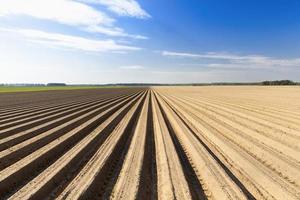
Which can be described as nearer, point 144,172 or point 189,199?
point 189,199

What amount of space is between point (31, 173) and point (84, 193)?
147 cm

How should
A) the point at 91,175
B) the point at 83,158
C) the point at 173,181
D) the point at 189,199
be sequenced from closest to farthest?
the point at 189,199 → the point at 173,181 → the point at 91,175 → the point at 83,158

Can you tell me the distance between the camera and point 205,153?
240 inches

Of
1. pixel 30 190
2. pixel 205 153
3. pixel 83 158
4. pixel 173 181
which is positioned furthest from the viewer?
pixel 205 153

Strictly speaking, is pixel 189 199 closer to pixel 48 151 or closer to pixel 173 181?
pixel 173 181

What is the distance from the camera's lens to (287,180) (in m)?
4.47

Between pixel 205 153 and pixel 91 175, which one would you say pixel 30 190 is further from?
pixel 205 153

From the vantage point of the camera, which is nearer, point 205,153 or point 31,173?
point 31,173

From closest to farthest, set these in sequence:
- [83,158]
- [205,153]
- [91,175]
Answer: [91,175]
[83,158]
[205,153]

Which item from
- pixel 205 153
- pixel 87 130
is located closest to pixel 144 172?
pixel 205 153

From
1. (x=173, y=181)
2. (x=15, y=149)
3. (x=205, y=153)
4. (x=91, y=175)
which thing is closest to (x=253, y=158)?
(x=205, y=153)

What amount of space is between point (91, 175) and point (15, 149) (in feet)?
8.40

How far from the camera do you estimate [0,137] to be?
25.0 feet

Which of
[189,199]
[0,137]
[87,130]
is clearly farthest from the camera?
[87,130]
